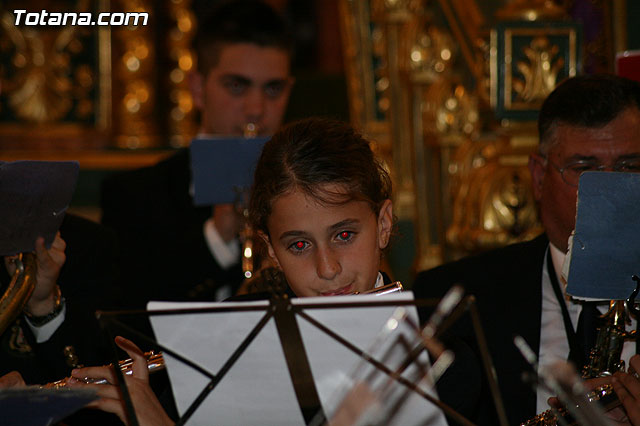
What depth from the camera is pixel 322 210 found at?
1.86 meters

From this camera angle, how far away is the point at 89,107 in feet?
15.7

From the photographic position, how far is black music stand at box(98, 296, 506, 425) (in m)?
1.25

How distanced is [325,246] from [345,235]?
0.19ft

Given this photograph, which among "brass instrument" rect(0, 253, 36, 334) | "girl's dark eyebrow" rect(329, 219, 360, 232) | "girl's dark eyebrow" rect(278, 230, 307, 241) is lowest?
"brass instrument" rect(0, 253, 36, 334)

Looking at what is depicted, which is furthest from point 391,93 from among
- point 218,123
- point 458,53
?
point 218,123

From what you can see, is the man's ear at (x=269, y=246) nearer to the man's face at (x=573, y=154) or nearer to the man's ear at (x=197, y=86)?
the man's face at (x=573, y=154)

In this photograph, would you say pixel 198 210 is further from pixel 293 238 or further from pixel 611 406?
pixel 611 406

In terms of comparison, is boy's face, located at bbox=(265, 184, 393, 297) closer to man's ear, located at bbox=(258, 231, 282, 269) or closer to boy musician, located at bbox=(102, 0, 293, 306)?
man's ear, located at bbox=(258, 231, 282, 269)

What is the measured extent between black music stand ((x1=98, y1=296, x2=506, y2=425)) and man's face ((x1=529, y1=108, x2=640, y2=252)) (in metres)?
0.98

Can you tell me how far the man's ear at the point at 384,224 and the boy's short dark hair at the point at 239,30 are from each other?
4.91 ft

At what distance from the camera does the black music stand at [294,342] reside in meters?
1.25

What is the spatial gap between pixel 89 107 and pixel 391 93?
70.1 inches

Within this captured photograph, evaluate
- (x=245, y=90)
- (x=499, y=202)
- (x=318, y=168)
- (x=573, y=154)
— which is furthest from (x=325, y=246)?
(x=245, y=90)

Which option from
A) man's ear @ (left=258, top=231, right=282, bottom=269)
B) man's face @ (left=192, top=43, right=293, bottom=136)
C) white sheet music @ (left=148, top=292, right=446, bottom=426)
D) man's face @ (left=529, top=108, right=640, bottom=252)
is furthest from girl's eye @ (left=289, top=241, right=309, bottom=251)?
man's face @ (left=192, top=43, right=293, bottom=136)
